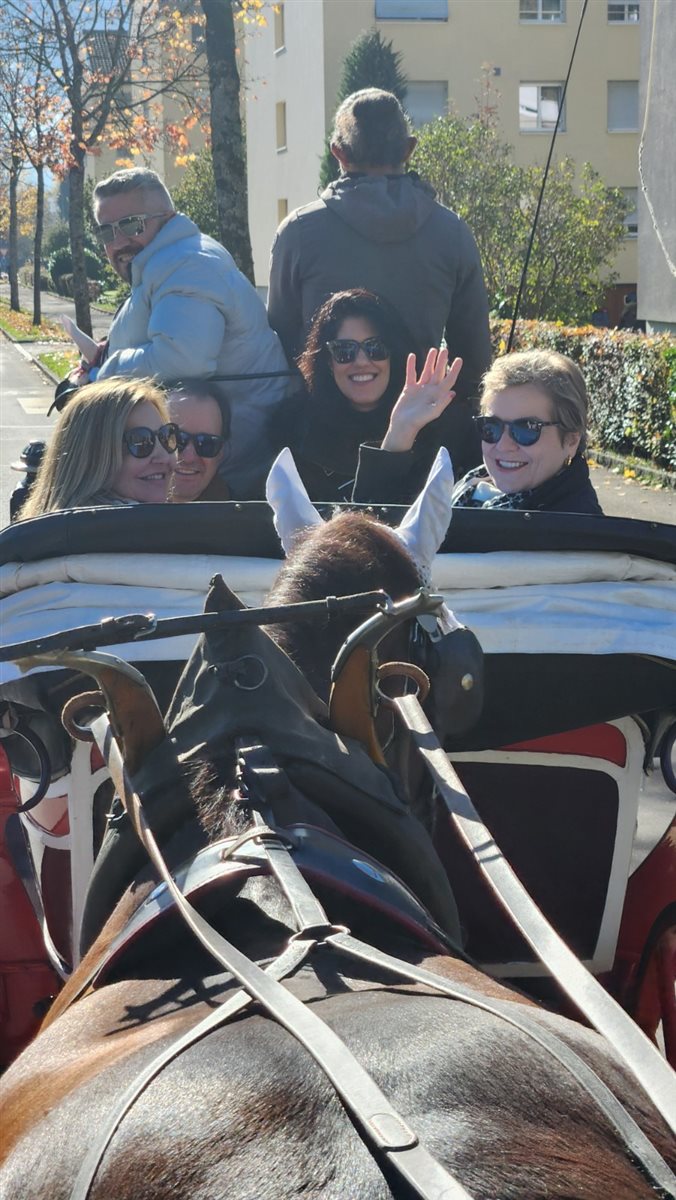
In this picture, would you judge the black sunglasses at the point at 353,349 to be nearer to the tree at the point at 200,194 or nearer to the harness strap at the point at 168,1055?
the harness strap at the point at 168,1055

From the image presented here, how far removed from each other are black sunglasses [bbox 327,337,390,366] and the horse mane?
186 cm

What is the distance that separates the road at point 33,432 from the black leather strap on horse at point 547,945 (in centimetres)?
270

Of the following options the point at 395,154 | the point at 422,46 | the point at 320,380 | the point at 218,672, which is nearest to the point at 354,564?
the point at 218,672

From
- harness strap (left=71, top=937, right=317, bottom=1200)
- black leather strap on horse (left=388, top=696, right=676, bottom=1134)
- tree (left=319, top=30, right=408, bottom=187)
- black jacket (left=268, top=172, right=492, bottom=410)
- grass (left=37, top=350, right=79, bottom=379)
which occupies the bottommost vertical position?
grass (left=37, top=350, right=79, bottom=379)

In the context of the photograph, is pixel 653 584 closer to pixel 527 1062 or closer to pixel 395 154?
pixel 527 1062

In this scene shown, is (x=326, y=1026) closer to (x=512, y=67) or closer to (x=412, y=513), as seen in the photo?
(x=412, y=513)

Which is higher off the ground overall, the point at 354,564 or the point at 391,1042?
the point at 354,564

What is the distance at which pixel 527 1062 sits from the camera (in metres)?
1.43

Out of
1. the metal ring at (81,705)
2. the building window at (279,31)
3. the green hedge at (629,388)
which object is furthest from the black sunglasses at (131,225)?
the building window at (279,31)

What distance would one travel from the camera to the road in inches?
491

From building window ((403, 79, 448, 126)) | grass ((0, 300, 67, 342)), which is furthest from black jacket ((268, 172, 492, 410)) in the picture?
building window ((403, 79, 448, 126))

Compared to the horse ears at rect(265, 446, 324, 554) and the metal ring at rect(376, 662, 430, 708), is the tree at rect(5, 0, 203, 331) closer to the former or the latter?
the horse ears at rect(265, 446, 324, 554)

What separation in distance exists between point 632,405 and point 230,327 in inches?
417

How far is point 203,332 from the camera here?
14.9 ft
